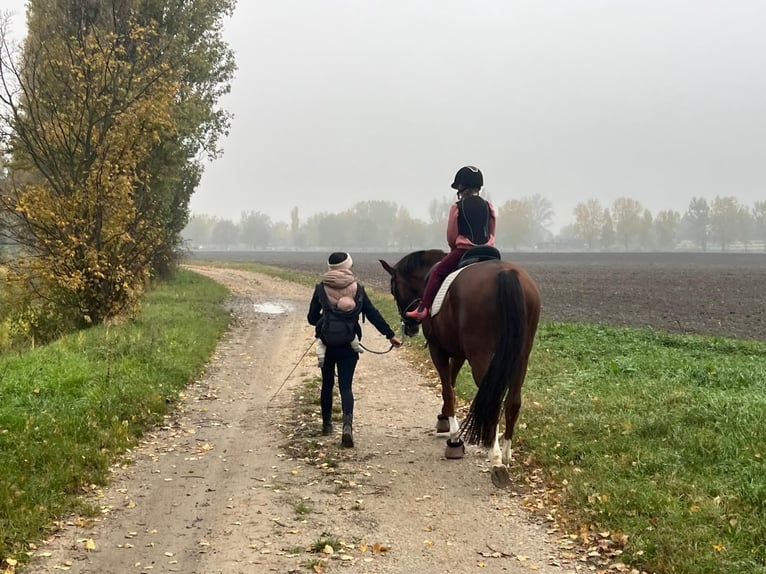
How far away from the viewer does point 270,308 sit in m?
25.6

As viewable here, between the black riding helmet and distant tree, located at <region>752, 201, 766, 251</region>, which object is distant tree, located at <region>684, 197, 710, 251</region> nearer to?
distant tree, located at <region>752, 201, 766, 251</region>

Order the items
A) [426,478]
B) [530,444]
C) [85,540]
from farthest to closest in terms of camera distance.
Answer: [530,444], [426,478], [85,540]

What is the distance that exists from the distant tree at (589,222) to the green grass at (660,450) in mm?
180212

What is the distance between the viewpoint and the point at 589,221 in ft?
612

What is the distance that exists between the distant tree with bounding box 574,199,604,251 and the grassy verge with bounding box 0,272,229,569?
594 feet

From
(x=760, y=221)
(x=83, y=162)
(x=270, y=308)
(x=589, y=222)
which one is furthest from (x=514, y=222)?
(x=83, y=162)

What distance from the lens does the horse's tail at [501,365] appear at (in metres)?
6.69

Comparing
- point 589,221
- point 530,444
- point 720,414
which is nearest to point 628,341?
point 720,414

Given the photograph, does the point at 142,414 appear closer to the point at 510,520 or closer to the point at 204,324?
the point at 510,520

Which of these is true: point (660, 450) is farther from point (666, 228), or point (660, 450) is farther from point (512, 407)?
point (666, 228)

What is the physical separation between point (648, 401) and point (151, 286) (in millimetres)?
24418

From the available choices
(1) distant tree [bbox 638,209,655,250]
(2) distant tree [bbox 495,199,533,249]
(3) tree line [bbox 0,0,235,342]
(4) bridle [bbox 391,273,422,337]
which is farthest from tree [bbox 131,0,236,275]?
(1) distant tree [bbox 638,209,655,250]

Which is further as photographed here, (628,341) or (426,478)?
(628,341)

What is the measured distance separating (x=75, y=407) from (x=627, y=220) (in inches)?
7359
